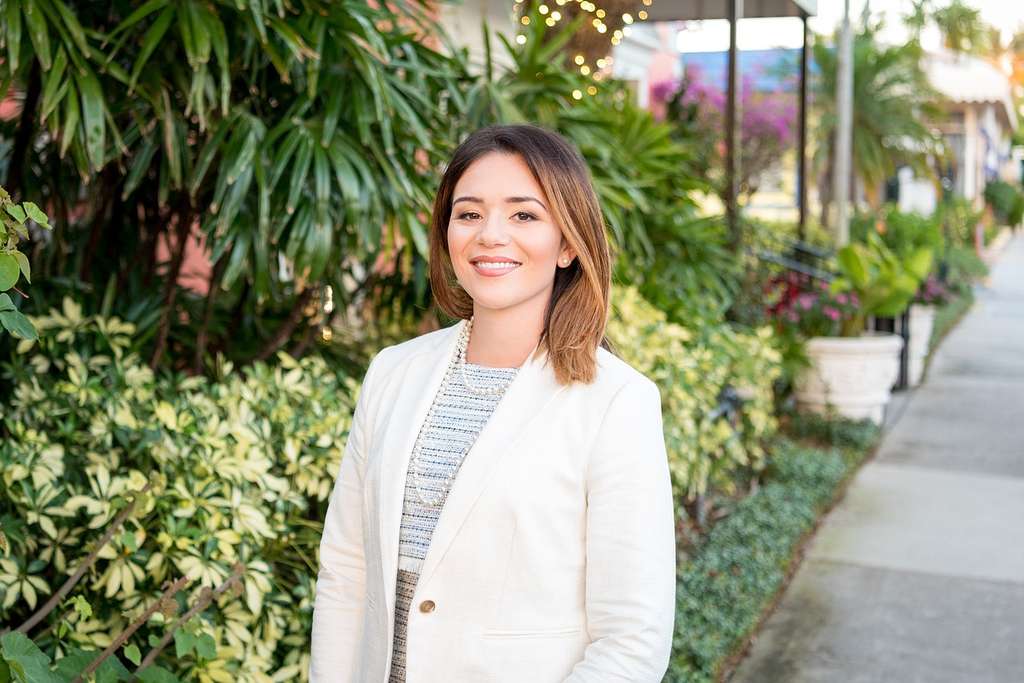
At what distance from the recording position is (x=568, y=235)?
5.96ft

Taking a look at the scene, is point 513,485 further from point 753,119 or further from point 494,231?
point 753,119

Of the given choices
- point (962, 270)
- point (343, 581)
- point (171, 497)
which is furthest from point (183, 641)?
point (962, 270)

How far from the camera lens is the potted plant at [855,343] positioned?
26.8 ft

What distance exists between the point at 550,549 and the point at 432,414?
11.8 inches

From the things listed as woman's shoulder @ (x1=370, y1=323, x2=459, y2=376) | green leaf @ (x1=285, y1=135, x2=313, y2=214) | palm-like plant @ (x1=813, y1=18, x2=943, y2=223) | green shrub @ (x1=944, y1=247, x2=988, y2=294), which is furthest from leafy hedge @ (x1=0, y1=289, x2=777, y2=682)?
palm-like plant @ (x1=813, y1=18, x2=943, y2=223)

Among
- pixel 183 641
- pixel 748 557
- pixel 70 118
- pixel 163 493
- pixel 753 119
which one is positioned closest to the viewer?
pixel 183 641

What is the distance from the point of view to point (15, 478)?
109 inches

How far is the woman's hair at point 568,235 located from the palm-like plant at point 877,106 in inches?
716

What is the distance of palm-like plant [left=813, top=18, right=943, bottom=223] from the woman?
18220mm

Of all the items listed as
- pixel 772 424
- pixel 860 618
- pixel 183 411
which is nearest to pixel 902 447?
pixel 772 424

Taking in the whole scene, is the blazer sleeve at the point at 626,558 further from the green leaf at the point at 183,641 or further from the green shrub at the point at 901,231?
the green shrub at the point at 901,231

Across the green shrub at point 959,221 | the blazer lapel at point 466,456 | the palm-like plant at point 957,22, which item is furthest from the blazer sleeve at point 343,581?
the palm-like plant at point 957,22

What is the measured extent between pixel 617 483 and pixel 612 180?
124 inches

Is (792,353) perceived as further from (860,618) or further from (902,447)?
(860,618)
